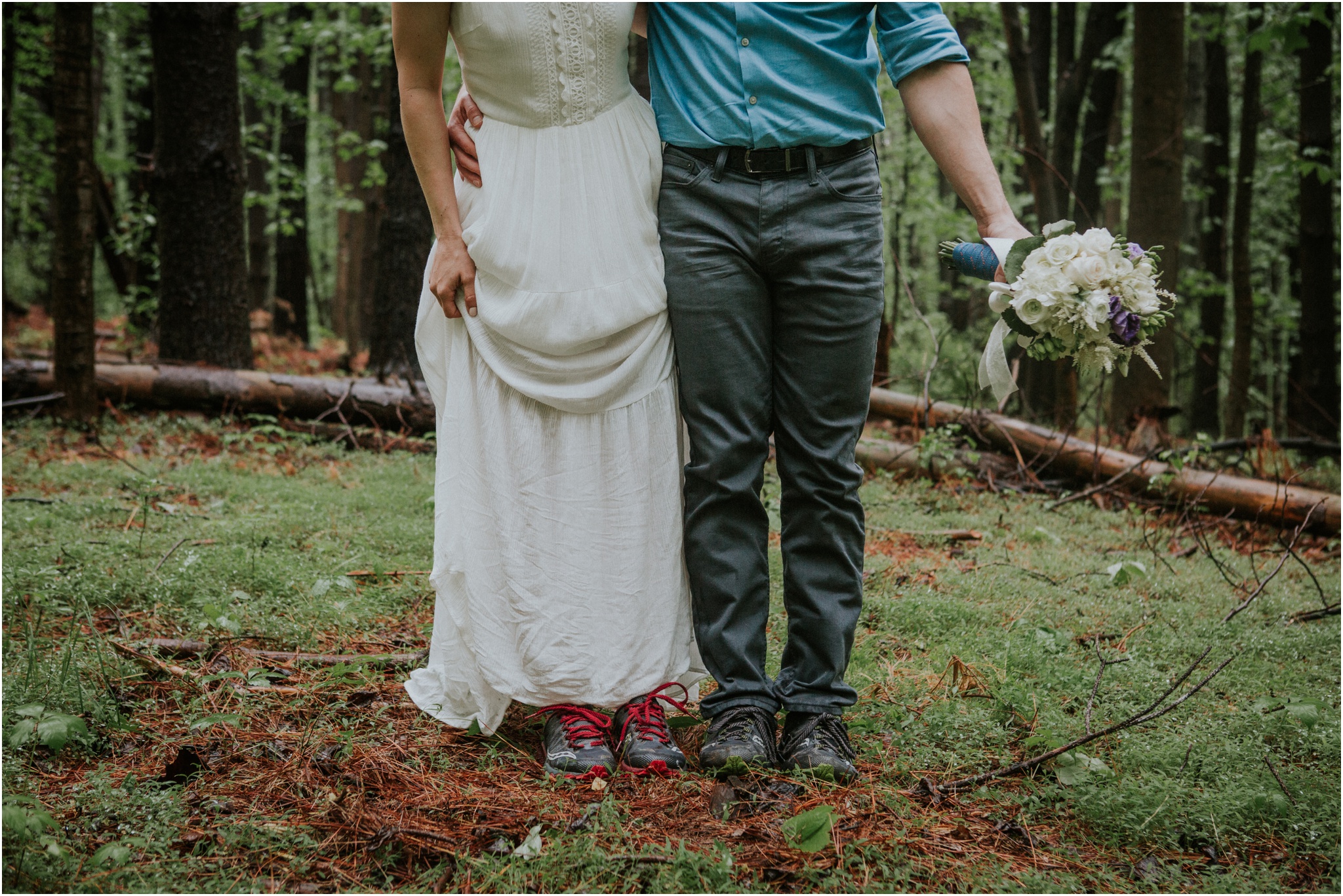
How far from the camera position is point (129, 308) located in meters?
8.27

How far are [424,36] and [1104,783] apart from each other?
225 cm

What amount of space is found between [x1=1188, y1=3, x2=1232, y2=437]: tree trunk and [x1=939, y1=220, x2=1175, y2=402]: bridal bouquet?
904 cm

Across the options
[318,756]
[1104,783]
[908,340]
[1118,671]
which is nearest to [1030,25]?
[908,340]

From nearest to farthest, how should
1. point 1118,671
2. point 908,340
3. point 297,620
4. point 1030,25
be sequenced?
point 1118,671 → point 297,620 → point 1030,25 → point 908,340

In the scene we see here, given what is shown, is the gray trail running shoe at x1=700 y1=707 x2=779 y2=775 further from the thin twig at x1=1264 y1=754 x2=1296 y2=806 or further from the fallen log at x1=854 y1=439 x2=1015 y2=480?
the fallen log at x1=854 y1=439 x2=1015 y2=480

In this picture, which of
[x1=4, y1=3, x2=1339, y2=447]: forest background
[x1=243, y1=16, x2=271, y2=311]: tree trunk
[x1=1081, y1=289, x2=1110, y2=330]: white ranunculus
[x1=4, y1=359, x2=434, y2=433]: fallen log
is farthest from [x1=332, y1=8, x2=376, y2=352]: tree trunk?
[x1=1081, y1=289, x2=1110, y2=330]: white ranunculus

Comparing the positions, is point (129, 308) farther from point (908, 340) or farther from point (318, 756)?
point (908, 340)

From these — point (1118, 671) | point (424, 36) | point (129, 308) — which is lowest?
point (1118, 671)

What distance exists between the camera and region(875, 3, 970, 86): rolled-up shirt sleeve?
208 centimetres

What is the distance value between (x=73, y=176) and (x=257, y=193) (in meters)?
8.36

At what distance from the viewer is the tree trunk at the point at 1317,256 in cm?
828

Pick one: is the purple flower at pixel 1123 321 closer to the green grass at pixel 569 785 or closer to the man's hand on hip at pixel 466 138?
the green grass at pixel 569 785

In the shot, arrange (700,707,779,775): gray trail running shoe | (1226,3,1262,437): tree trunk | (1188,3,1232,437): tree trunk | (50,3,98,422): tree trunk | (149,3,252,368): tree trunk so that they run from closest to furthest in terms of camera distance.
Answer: (700,707,779,775): gray trail running shoe → (50,3,98,422): tree trunk → (149,3,252,368): tree trunk → (1226,3,1262,437): tree trunk → (1188,3,1232,437): tree trunk

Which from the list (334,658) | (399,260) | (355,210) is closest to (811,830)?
(334,658)
